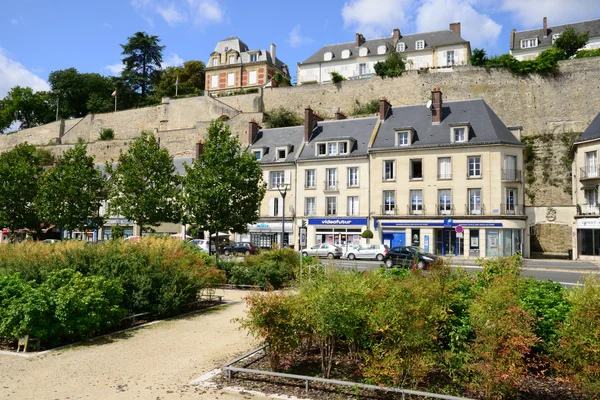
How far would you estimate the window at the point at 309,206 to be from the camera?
108 ft

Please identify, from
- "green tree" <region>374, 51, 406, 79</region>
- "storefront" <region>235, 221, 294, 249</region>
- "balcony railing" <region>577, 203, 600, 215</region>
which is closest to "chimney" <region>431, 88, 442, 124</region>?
"balcony railing" <region>577, 203, 600, 215</region>

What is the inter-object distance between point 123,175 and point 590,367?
22.2 m

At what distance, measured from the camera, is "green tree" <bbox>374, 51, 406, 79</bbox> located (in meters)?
42.7

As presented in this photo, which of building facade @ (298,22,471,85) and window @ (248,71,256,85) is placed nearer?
building facade @ (298,22,471,85)

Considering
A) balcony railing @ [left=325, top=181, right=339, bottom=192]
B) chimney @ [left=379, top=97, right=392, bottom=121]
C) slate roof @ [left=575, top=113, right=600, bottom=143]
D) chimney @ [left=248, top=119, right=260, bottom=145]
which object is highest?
chimney @ [left=379, top=97, right=392, bottom=121]

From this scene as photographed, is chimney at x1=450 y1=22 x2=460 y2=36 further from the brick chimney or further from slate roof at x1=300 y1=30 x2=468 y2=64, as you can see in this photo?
the brick chimney

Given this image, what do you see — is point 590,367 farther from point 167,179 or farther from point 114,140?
point 114,140

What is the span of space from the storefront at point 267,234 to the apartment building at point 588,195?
1768 cm

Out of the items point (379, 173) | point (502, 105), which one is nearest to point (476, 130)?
point (379, 173)

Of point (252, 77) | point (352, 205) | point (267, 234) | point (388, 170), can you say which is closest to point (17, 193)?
point (267, 234)

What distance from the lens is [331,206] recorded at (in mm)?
32531

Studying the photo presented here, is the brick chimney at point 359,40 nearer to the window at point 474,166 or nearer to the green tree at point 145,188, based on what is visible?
the window at point 474,166

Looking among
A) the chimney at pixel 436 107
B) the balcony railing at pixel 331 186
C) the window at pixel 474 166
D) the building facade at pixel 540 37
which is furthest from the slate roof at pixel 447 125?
the building facade at pixel 540 37

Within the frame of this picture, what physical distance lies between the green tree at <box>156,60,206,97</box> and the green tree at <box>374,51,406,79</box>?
22.3 m
